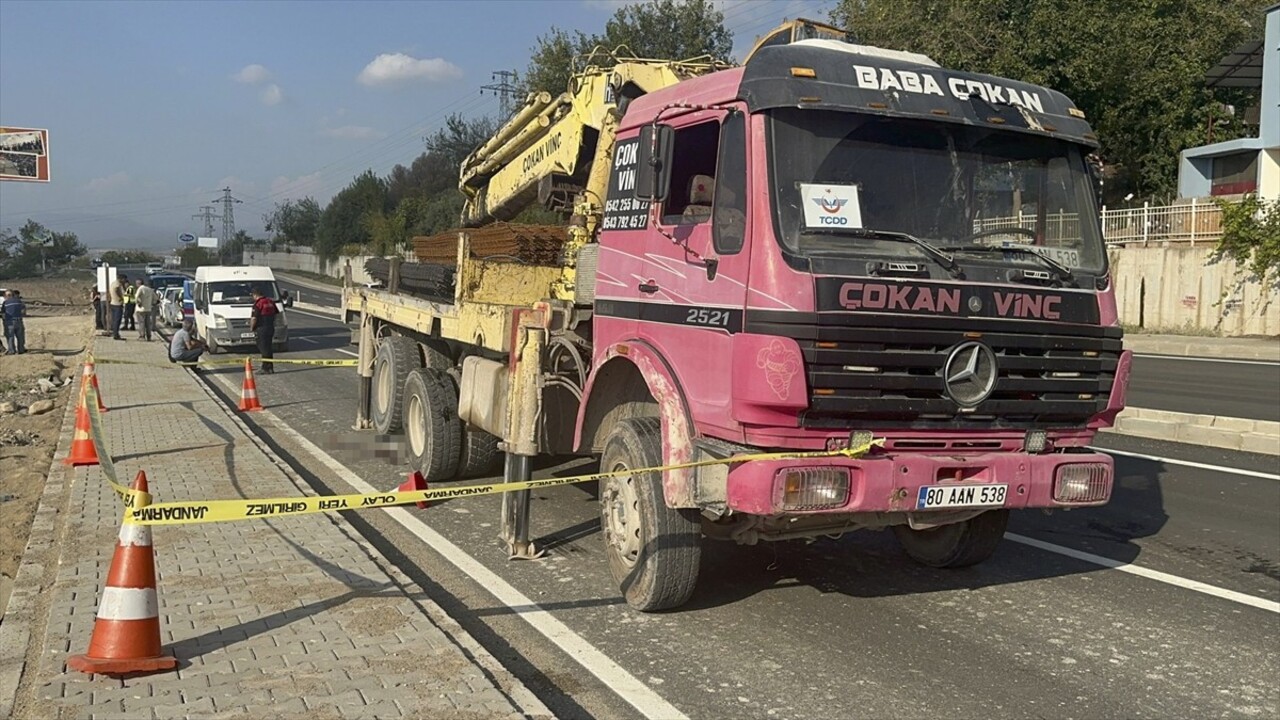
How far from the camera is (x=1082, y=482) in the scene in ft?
17.5

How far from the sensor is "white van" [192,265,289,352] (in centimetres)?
2358

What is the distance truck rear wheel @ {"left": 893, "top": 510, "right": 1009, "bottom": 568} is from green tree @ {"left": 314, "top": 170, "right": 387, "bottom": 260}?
8077 cm

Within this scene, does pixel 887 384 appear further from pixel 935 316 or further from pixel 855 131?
pixel 855 131

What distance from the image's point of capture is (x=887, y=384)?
481 cm

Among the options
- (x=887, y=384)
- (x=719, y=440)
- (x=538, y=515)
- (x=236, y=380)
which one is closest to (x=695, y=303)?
(x=719, y=440)

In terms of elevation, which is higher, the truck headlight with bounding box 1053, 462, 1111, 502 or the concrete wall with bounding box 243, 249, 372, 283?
the concrete wall with bounding box 243, 249, 372, 283

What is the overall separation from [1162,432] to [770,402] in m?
8.62

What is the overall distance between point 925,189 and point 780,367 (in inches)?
49.6

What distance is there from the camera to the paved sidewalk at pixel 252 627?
417cm

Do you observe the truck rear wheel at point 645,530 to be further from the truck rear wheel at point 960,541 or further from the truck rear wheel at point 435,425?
the truck rear wheel at point 435,425

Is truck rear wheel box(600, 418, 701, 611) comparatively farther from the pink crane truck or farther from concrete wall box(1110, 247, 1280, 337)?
concrete wall box(1110, 247, 1280, 337)

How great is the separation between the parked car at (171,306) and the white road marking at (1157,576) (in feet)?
96.3

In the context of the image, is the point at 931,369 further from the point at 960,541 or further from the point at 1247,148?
the point at 1247,148

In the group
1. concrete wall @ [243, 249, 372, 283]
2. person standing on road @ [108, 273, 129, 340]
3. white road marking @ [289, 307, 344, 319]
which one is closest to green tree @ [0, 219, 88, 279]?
concrete wall @ [243, 249, 372, 283]
